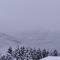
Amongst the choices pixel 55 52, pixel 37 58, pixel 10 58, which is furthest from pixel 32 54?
pixel 55 52

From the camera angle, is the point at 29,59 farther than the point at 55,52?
No

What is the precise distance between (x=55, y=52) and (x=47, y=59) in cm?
2839

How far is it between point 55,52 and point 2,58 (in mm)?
36703

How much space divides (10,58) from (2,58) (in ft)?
17.7

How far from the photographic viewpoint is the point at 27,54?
335ft

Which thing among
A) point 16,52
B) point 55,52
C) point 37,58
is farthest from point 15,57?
point 55,52

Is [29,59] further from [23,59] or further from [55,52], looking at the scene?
[55,52]

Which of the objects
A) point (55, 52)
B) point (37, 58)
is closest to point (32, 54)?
point (37, 58)

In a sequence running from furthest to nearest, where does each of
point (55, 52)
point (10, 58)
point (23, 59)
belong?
point (55, 52) < point (10, 58) < point (23, 59)

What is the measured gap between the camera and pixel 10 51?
11475 centimetres

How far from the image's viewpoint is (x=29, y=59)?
100188 mm

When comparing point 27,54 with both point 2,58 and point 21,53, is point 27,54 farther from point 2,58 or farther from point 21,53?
point 2,58

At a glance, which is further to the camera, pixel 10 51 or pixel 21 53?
pixel 10 51

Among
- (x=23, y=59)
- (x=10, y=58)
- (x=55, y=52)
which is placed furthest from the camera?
(x=55, y=52)
